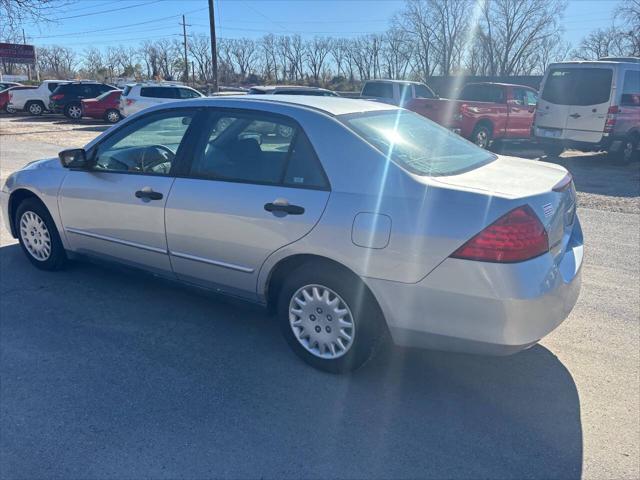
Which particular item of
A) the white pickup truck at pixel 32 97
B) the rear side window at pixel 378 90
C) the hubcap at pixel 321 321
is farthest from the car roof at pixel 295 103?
the white pickup truck at pixel 32 97

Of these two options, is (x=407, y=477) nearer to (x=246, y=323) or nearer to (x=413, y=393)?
(x=413, y=393)

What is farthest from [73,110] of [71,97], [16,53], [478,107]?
[478,107]

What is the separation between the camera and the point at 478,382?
321cm

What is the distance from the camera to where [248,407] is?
2.96 m

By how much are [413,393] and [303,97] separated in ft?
7.44

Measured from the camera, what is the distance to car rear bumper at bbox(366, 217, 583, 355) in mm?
2650

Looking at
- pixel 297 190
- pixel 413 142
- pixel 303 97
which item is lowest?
pixel 297 190

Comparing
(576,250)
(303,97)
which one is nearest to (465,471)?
(576,250)

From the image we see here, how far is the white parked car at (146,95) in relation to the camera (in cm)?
2053

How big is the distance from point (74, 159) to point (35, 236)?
1061 mm

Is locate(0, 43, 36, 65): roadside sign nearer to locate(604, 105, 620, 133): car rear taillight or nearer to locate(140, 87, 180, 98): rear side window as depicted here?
locate(140, 87, 180, 98): rear side window

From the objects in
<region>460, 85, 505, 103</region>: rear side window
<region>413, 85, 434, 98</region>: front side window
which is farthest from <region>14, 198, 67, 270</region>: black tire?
<region>413, 85, 434, 98</region>: front side window

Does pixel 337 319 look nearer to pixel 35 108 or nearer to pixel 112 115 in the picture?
pixel 112 115

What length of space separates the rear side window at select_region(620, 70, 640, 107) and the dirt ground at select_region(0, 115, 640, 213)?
1.52 m
